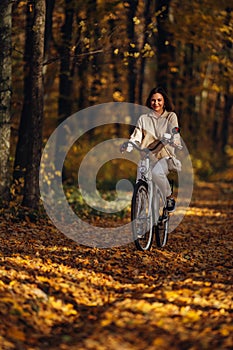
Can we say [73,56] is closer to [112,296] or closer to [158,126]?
[158,126]

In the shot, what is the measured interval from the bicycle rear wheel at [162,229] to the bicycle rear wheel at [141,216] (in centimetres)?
32

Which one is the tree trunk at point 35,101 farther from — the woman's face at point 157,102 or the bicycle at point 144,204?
the bicycle at point 144,204

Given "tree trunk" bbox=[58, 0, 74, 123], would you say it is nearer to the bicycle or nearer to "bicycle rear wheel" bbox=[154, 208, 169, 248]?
"bicycle rear wheel" bbox=[154, 208, 169, 248]

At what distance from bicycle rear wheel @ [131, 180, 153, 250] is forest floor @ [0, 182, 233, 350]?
0.24 meters

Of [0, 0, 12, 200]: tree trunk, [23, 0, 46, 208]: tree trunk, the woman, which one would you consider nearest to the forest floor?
the woman

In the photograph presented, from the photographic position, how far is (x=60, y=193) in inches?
595

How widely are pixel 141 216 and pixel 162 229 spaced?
3.75 feet

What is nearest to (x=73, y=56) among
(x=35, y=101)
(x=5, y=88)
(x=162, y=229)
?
(x=35, y=101)

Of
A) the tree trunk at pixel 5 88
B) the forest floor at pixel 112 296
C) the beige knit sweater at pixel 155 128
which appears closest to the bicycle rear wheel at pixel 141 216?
the forest floor at pixel 112 296

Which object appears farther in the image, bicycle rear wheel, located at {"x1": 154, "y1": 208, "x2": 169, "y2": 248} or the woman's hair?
bicycle rear wheel, located at {"x1": 154, "y1": 208, "x2": 169, "y2": 248}

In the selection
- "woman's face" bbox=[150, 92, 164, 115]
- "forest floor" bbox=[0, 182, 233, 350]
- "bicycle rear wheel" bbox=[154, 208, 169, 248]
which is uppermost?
"woman's face" bbox=[150, 92, 164, 115]

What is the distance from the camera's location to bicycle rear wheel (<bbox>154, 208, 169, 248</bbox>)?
937 centimetres

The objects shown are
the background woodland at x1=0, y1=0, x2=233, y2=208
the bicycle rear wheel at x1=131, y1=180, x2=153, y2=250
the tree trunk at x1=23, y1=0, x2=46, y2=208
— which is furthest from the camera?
the background woodland at x1=0, y1=0, x2=233, y2=208

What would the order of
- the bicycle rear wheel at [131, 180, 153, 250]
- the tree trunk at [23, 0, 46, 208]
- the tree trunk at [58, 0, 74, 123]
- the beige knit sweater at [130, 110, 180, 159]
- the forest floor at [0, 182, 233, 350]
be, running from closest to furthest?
the forest floor at [0, 182, 233, 350]
the bicycle rear wheel at [131, 180, 153, 250]
the beige knit sweater at [130, 110, 180, 159]
the tree trunk at [23, 0, 46, 208]
the tree trunk at [58, 0, 74, 123]
